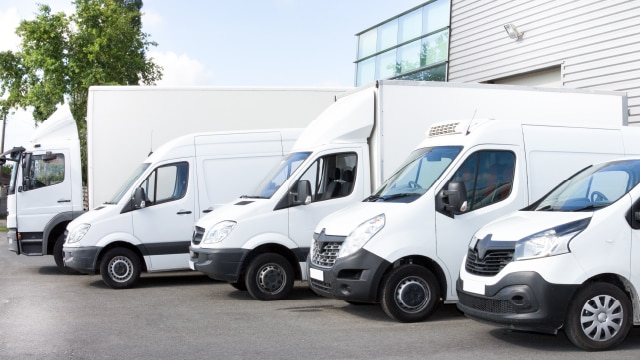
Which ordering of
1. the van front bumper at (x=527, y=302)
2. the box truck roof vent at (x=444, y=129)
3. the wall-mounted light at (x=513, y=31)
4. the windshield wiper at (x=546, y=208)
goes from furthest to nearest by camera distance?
the wall-mounted light at (x=513, y=31), the box truck roof vent at (x=444, y=129), the windshield wiper at (x=546, y=208), the van front bumper at (x=527, y=302)

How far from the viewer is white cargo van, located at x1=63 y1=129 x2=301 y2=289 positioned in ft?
40.9

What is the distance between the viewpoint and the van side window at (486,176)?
8.95m

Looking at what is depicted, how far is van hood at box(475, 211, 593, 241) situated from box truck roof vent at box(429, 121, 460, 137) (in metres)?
1.79

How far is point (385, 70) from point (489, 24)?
507cm

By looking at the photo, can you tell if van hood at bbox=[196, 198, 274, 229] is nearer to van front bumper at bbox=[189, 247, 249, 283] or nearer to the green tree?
van front bumper at bbox=[189, 247, 249, 283]

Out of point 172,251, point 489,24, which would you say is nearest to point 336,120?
point 172,251

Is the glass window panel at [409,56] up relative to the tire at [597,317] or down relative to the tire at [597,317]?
up

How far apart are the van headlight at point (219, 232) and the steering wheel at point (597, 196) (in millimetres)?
4909

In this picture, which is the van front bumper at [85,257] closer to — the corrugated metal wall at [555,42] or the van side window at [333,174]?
the van side window at [333,174]

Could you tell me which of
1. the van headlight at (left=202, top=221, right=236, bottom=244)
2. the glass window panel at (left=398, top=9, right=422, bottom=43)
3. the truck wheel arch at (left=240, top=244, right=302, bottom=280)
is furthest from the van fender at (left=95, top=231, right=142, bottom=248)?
the glass window panel at (left=398, top=9, right=422, bottom=43)

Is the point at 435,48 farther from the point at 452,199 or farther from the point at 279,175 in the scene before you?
the point at 452,199

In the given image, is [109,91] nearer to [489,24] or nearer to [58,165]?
[58,165]

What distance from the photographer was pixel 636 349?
7203mm

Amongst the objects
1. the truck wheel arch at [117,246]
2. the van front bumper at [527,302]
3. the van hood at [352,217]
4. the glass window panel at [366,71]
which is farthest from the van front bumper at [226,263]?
the glass window panel at [366,71]
